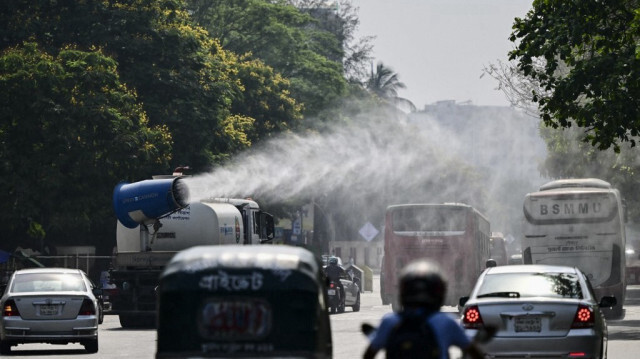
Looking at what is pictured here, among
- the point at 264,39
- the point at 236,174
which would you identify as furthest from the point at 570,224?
the point at 264,39

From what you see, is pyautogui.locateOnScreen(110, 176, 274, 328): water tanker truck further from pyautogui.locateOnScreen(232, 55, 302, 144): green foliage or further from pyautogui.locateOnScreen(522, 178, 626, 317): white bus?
pyautogui.locateOnScreen(232, 55, 302, 144): green foliage

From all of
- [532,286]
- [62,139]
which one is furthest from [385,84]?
[532,286]

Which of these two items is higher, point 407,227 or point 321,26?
point 321,26

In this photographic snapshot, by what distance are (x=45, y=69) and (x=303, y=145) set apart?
22.4m

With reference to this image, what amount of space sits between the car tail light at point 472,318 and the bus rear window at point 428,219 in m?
24.8

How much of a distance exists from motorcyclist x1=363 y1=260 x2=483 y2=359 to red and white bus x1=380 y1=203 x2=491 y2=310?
3302 centimetres

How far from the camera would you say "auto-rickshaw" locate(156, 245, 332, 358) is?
11.6m

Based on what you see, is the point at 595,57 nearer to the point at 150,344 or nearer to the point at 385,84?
the point at 150,344

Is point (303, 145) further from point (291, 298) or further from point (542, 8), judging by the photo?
point (291, 298)

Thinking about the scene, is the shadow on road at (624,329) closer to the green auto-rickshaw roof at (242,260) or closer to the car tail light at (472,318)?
the car tail light at (472,318)

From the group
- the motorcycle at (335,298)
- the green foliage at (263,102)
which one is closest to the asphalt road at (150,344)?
the motorcycle at (335,298)

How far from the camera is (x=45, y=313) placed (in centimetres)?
2442

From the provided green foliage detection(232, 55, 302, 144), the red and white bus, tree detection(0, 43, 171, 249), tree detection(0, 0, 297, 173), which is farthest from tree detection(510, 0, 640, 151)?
green foliage detection(232, 55, 302, 144)

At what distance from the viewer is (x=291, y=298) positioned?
38.5 feet
